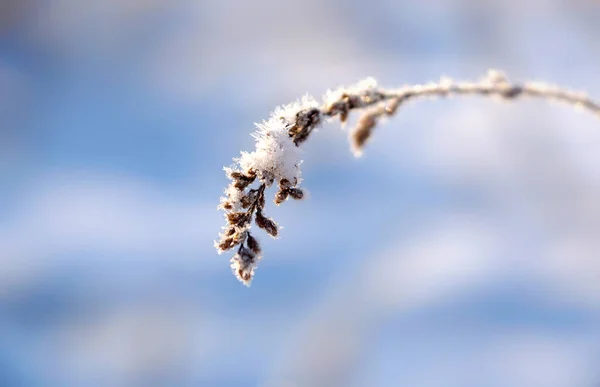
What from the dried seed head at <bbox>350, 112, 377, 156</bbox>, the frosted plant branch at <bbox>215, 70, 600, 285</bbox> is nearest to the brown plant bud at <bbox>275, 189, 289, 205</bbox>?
the frosted plant branch at <bbox>215, 70, 600, 285</bbox>

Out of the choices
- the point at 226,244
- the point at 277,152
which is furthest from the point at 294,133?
the point at 226,244

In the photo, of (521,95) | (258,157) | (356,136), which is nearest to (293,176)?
(258,157)

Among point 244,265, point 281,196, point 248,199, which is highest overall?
point 281,196

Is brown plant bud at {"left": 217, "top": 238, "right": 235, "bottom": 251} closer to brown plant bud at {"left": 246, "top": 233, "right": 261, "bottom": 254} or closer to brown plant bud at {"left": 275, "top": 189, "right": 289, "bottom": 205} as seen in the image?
brown plant bud at {"left": 246, "top": 233, "right": 261, "bottom": 254}

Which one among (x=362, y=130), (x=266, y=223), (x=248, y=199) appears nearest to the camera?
(x=362, y=130)

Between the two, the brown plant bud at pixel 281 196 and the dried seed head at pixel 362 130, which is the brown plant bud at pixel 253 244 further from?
the dried seed head at pixel 362 130

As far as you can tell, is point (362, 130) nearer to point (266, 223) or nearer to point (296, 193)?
point (296, 193)
